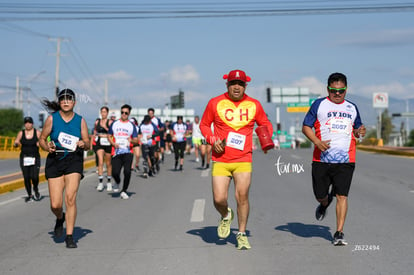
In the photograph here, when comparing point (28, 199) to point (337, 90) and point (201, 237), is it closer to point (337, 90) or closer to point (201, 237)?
point (201, 237)

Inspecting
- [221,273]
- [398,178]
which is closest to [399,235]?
[221,273]

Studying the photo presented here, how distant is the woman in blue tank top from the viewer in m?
7.43

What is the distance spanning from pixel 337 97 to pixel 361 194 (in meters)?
6.30

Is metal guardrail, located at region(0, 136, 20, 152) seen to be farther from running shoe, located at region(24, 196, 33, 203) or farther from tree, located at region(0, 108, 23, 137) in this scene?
tree, located at region(0, 108, 23, 137)

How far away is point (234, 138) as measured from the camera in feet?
22.9

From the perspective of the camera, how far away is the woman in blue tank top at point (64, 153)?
24.4 ft

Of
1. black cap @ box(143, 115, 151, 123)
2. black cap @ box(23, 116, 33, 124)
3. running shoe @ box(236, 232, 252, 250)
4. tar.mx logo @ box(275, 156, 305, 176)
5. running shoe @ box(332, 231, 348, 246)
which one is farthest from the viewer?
black cap @ box(143, 115, 151, 123)

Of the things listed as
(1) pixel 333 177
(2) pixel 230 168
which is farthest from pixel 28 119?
(1) pixel 333 177

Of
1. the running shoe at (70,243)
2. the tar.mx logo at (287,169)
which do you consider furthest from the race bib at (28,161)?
the running shoe at (70,243)

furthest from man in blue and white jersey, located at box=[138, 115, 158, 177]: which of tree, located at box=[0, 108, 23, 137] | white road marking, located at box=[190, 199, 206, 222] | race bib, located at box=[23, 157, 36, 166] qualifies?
tree, located at box=[0, 108, 23, 137]

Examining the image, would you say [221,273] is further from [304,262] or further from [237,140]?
[237,140]

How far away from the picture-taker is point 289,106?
9444 centimetres

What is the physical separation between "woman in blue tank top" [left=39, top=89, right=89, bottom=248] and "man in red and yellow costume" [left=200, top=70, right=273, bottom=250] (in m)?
1.67

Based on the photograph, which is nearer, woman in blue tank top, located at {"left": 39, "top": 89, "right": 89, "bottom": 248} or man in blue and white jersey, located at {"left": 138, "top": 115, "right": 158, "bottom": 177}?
woman in blue tank top, located at {"left": 39, "top": 89, "right": 89, "bottom": 248}
